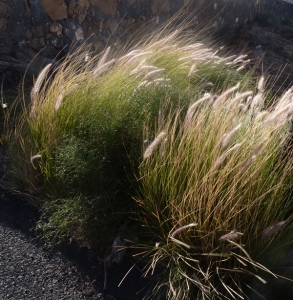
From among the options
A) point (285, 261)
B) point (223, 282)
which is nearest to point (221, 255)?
point (223, 282)

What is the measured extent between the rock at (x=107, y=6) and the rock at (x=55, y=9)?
2.18ft

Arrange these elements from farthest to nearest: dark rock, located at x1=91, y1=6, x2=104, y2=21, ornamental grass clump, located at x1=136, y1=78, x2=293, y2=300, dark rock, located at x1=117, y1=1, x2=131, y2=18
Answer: dark rock, located at x1=117, y1=1, x2=131, y2=18 < dark rock, located at x1=91, y1=6, x2=104, y2=21 < ornamental grass clump, located at x1=136, y1=78, x2=293, y2=300

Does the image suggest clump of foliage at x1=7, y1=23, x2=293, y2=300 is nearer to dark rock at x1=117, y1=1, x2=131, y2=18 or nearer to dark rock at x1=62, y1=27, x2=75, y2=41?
dark rock at x1=62, y1=27, x2=75, y2=41

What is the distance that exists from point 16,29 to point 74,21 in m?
1.09

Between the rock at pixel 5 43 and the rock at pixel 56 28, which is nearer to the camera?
the rock at pixel 5 43

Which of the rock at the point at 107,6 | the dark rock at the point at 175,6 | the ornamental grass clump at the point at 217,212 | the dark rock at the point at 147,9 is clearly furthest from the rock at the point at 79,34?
the ornamental grass clump at the point at 217,212

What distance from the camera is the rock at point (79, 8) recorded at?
7.42 m

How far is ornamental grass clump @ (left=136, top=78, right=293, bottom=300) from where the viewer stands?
349 cm

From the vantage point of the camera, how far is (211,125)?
4055mm

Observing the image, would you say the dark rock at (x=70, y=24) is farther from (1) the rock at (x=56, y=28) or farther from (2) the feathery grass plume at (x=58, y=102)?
(2) the feathery grass plume at (x=58, y=102)

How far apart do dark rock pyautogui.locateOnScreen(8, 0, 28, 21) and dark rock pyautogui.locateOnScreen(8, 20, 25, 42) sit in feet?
0.18

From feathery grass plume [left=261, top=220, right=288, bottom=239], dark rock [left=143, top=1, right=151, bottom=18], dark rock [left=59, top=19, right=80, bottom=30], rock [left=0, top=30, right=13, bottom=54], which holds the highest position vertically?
rock [left=0, top=30, right=13, bottom=54]

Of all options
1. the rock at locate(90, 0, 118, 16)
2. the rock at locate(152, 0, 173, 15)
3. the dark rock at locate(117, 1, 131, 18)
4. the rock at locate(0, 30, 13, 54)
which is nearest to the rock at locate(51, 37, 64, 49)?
the rock at locate(0, 30, 13, 54)

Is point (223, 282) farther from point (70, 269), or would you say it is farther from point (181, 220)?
point (70, 269)
